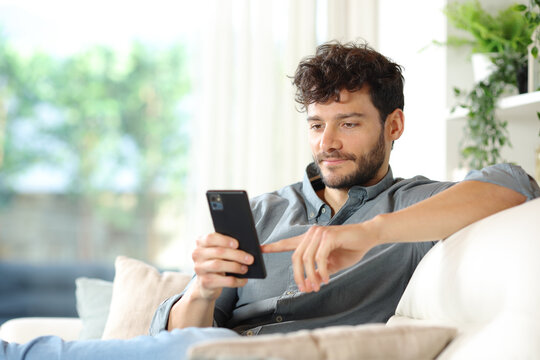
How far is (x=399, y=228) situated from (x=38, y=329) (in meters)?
1.23

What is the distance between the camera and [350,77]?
4.66 ft

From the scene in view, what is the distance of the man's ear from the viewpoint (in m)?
1.50

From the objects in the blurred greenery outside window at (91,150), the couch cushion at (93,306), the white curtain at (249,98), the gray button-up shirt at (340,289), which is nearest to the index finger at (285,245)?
the gray button-up shirt at (340,289)

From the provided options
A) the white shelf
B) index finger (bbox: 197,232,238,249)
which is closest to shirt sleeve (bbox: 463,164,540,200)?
index finger (bbox: 197,232,238,249)

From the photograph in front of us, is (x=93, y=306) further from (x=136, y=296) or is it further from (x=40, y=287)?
Answer: (x=40, y=287)

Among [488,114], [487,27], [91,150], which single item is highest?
[487,27]

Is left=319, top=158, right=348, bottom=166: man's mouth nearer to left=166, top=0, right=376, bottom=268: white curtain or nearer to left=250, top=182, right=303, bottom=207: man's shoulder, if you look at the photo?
left=250, top=182, right=303, bottom=207: man's shoulder

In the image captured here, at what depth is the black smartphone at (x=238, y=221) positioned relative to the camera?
3.36ft

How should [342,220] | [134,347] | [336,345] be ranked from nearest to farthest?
[336,345] < [134,347] < [342,220]

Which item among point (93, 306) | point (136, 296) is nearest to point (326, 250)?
point (136, 296)

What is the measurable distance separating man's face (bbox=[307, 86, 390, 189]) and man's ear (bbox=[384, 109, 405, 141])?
7 cm

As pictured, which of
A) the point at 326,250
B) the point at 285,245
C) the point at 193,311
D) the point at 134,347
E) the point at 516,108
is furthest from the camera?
the point at 516,108

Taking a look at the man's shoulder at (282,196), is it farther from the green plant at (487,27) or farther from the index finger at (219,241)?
the green plant at (487,27)

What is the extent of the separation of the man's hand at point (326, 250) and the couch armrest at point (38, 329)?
1072 millimetres
